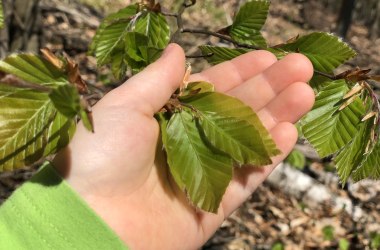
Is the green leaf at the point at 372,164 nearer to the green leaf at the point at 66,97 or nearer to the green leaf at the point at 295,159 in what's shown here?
the green leaf at the point at 66,97

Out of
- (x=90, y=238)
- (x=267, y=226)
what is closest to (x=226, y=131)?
(x=90, y=238)

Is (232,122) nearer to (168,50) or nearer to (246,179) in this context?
(168,50)

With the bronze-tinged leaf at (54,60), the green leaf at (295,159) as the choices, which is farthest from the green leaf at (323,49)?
the green leaf at (295,159)

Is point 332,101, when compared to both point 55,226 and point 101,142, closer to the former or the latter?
point 101,142

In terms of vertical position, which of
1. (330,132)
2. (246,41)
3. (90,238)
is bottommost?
(90,238)

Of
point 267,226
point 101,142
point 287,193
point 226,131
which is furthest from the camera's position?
point 287,193

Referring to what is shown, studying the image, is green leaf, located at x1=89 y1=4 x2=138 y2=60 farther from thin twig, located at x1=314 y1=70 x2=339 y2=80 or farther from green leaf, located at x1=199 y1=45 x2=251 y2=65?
thin twig, located at x1=314 y1=70 x2=339 y2=80

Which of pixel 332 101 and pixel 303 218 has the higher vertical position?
pixel 332 101
